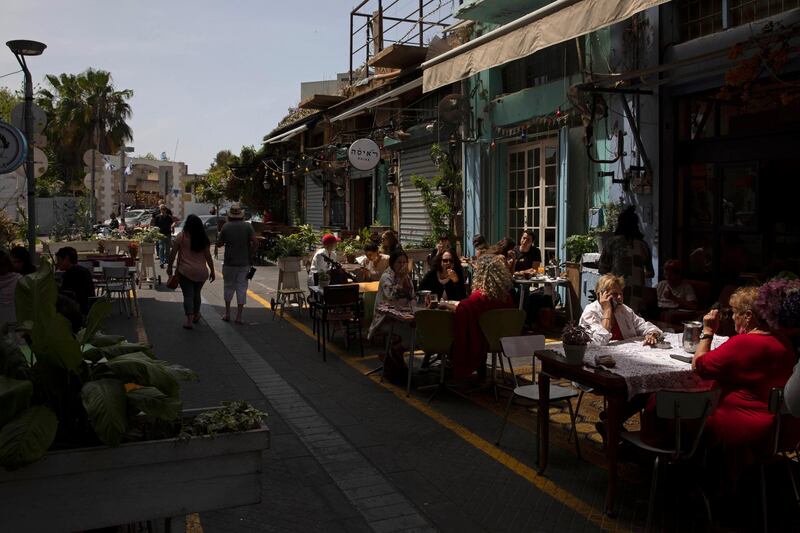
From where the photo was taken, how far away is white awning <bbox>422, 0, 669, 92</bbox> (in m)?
6.81

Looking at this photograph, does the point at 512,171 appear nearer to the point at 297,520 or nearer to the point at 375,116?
the point at 375,116

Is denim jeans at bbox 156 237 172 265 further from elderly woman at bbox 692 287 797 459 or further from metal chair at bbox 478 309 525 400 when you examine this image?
elderly woman at bbox 692 287 797 459

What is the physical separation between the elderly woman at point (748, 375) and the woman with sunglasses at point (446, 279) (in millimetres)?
4467

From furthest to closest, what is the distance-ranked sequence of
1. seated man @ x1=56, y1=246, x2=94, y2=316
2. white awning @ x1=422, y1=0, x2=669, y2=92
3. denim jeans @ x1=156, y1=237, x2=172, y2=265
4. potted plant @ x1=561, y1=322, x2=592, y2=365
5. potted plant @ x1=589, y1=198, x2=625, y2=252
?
denim jeans @ x1=156, y1=237, x2=172, y2=265 → potted plant @ x1=589, y1=198, x2=625, y2=252 → seated man @ x1=56, y1=246, x2=94, y2=316 → white awning @ x1=422, y1=0, x2=669, y2=92 → potted plant @ x1=561, y1=322, x2=592, y2=365

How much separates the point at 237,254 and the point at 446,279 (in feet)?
14.5

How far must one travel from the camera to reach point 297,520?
14.3 ft

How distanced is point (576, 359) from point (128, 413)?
9.76 feet

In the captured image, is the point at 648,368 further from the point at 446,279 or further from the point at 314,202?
the point at 314,202

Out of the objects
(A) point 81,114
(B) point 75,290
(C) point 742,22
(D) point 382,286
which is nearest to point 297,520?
(D) point 382,286

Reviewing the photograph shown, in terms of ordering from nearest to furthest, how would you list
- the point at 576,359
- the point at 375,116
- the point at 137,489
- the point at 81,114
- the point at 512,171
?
the point at 137,489 < the point at 576,359 < the point at 512,171 < the point at 375,116 < the point at 81,114

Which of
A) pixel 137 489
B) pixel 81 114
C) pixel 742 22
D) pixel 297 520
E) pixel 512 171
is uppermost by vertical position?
pixel 81 114

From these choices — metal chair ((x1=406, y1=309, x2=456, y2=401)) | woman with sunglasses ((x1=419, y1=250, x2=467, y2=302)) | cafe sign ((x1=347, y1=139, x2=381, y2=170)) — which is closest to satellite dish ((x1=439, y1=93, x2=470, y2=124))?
cafe sign ((x1=347, y1=139, x2=381, y2=170))

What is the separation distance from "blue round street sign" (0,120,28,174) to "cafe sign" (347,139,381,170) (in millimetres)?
7444

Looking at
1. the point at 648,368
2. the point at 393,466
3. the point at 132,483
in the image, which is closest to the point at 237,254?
the point at 393,466
